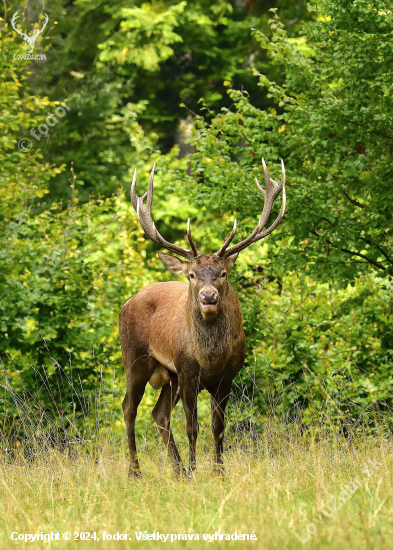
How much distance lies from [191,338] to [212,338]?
0.71ft

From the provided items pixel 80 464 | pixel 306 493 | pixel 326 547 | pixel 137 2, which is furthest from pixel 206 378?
pixel 137 2

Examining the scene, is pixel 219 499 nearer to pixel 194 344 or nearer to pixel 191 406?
pixel 191 406

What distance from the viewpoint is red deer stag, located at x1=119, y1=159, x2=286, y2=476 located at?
638cm

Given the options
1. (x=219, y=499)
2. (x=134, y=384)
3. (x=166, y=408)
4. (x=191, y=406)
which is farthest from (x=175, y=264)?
(x=219, y=499)

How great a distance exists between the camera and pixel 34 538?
4621 millimetres

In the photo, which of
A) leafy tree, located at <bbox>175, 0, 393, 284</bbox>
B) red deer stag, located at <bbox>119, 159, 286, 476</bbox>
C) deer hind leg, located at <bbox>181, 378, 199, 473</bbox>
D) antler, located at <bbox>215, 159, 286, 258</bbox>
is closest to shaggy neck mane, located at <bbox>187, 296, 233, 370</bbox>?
red deer stag, located at <bbox>119, 159, 286, 476</bbox>

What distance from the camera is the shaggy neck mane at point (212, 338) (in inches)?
251

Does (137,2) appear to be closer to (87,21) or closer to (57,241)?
(87,21)

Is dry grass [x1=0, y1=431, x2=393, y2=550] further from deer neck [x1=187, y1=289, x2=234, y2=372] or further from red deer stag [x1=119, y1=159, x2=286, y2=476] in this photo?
deer neck [x1=187, y1=289, x2=234, y2=372]

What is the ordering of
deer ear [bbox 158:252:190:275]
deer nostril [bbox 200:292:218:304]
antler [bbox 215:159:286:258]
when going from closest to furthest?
deer nostril [bbox 200:292:218:304]
antler [bbox 215:159:286:258]
deer ear [bbox 158:252:190:275]

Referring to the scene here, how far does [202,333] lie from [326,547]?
263 centimetres

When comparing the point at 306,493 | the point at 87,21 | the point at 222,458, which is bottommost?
the point at 222,458

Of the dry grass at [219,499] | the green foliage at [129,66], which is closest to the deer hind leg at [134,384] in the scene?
the dry grass at [219,499]

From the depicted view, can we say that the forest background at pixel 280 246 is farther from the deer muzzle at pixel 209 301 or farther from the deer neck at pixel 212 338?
the deer muzzle at pixel 209 301
